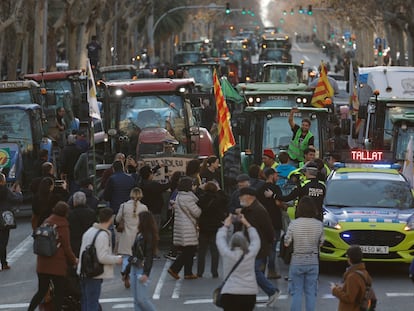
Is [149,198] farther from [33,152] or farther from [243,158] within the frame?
[33,152]

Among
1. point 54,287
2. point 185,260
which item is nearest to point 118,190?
point 185,260

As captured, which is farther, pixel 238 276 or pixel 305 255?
pixel 305 255

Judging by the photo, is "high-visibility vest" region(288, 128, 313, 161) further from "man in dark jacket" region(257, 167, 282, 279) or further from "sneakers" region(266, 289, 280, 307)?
"sneakers" region(266, 289, 280, 307)

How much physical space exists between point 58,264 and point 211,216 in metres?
4.25

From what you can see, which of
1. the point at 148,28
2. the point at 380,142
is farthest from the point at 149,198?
the point at 148,28

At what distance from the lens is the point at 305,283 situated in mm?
15922

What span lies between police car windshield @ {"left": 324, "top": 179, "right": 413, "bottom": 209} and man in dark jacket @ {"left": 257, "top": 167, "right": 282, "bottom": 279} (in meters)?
1.29

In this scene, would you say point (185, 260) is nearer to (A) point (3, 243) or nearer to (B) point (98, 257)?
(A) point (3, 243)

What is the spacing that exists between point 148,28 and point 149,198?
8466cm

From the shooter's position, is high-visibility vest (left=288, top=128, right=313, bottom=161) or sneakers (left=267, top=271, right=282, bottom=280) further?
high-visibility vest (left=288, top=128, right=313, bottom=161)

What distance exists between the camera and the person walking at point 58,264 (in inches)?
627

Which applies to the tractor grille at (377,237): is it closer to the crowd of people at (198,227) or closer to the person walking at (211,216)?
the crowd of people at (198,227)

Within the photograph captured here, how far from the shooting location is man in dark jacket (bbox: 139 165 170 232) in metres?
21.0

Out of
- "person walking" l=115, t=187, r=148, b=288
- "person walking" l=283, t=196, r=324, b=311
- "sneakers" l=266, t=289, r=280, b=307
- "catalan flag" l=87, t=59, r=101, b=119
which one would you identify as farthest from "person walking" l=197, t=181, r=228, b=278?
"catalan flag" l=87, t=59, r=101, b=119
